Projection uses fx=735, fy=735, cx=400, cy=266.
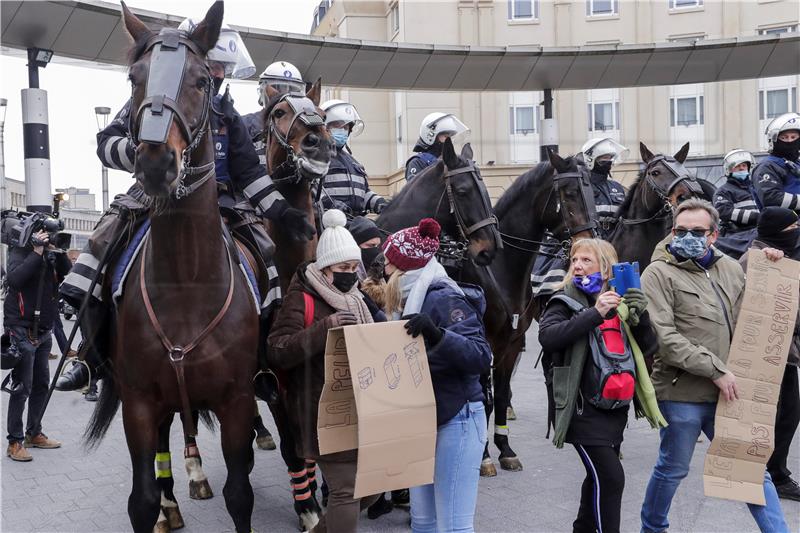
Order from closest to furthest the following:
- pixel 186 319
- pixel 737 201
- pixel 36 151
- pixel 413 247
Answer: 1. pixel 413 247
2. pixel 186 319
3. pixel 737 201
4. pixel 36 151

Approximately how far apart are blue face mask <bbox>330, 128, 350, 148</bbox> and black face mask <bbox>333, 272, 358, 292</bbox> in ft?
10.0

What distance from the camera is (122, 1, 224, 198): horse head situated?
10.5 ft

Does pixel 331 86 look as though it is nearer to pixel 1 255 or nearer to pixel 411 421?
pixel 1 255

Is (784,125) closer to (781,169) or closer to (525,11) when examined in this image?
(781,169)

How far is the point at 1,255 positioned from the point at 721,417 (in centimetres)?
1025

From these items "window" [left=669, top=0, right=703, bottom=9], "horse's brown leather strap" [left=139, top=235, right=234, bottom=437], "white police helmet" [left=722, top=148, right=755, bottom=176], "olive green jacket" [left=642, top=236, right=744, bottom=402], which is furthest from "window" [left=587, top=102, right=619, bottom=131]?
"horse's brown leather strap" [left=139, top=235, right=234, bottom=437]

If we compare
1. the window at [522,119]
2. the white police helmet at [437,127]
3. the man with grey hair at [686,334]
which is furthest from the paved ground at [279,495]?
the window at [522,119]

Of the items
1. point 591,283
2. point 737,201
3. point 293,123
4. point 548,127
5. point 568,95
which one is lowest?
point 591,283

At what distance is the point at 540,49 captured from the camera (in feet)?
46.1

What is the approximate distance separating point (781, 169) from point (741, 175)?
861 mm

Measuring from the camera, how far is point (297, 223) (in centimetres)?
462

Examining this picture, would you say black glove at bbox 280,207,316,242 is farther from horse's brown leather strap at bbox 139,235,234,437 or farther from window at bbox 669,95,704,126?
window at bbox 669,95,704,126

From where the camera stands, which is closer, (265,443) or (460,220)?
(460,220)

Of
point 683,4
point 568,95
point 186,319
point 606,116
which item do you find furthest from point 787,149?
point 683,4
